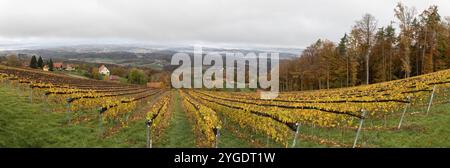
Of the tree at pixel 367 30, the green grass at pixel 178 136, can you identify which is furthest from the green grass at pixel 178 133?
the tree at pixel 367 30

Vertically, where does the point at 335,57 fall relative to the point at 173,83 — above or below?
above

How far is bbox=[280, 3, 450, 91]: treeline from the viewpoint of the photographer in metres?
55.5

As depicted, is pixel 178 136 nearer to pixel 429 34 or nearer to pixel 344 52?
pixel 429 34

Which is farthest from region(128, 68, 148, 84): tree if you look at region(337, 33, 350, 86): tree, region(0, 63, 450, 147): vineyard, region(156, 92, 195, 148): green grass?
region(156, 92, 195, 148): green grass

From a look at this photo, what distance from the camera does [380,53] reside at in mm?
64938

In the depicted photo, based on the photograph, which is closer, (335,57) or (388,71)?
(388,71)

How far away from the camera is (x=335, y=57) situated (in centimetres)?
7050

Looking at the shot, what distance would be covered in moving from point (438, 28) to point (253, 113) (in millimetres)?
47756

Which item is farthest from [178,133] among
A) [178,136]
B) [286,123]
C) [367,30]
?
[367,30]

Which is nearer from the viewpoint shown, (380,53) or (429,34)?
(429,34)

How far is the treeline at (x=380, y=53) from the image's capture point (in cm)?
5553

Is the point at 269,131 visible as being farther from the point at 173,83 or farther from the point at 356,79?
the point at 173,83
